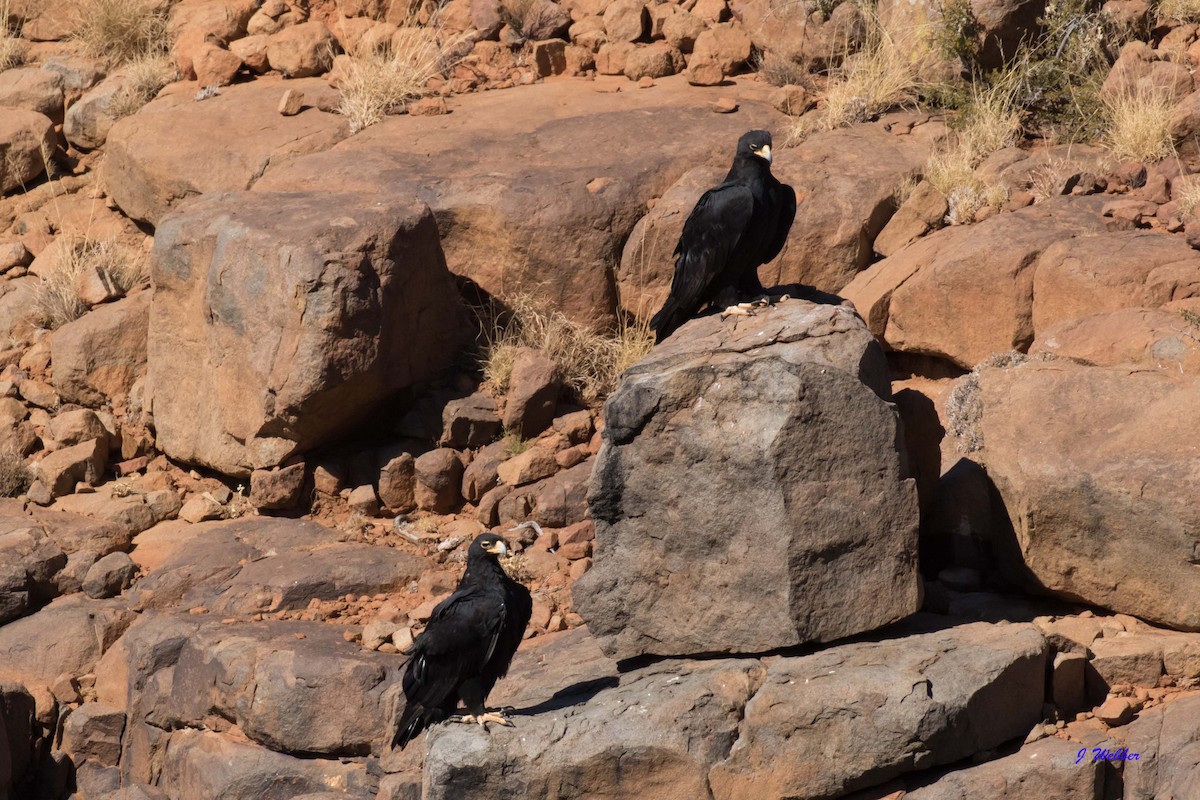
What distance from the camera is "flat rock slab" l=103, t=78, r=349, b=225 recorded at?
13133mm

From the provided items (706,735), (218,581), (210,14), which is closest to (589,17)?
(210,14)

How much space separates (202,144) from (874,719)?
9186 mm

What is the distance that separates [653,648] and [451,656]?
123cm

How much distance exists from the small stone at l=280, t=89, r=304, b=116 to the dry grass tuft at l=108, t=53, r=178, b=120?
6.28ft

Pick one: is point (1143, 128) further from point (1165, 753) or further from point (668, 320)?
point (1165, 753)

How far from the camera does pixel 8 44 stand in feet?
53.0

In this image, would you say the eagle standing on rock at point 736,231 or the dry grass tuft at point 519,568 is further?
the dry grass tuft at point 519,568

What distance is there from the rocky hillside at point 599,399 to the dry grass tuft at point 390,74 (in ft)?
0.18

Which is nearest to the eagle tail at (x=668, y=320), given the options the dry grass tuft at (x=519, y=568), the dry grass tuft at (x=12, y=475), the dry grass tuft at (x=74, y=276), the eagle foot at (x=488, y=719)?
the dry grass tuft at (x=519, y=568)

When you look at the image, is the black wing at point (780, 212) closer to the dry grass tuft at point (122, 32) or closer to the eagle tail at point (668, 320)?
the eagle tail at point (668, 320)

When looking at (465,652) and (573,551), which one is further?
(573,551)

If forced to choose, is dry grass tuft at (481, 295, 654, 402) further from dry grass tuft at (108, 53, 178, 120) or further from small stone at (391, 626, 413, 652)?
dry grass tuft at (108, 53, 178, 120)

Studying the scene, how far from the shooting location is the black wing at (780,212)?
27.2 ft

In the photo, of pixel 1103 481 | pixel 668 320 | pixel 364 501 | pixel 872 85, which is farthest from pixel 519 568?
pixel 872 85
